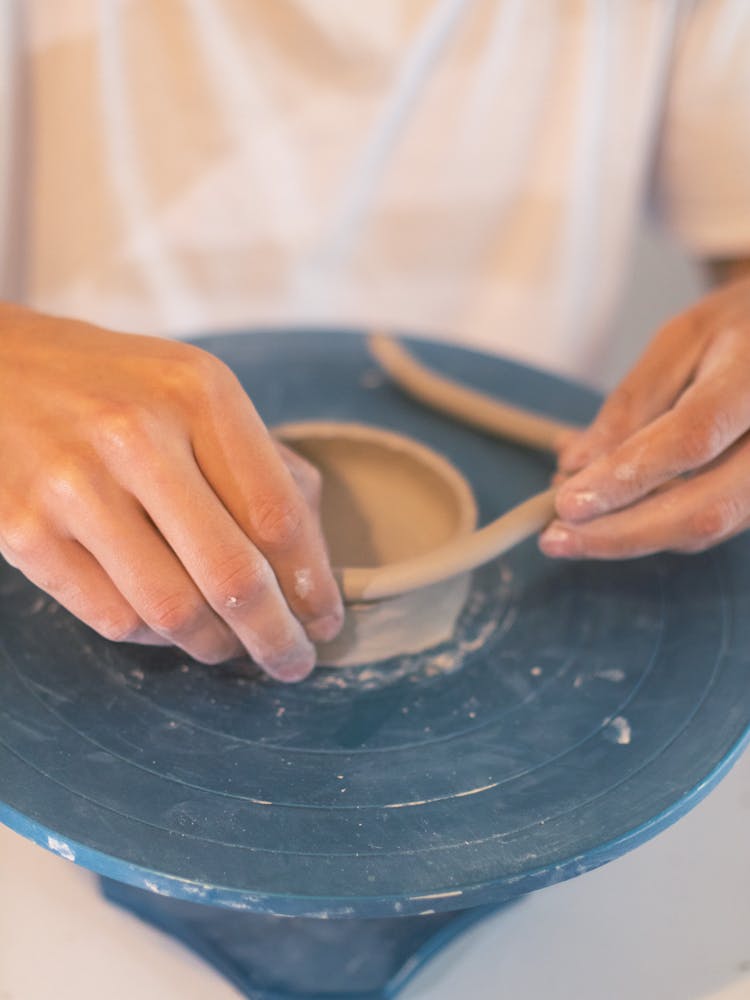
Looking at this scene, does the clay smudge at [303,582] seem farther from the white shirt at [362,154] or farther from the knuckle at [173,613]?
the white shirt at [362,154]

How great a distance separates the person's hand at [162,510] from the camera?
0.57 metres

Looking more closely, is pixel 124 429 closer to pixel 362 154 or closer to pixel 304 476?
pixel 304 476

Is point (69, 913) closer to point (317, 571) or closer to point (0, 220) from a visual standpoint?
point (317, 571)

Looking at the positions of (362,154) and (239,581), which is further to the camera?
(362,154)

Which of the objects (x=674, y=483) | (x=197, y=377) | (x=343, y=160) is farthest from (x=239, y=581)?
(x=343, y=160)

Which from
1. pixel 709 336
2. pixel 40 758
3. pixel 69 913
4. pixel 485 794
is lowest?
pixel 69 913

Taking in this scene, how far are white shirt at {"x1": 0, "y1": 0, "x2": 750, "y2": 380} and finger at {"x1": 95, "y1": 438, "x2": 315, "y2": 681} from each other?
2.23ft

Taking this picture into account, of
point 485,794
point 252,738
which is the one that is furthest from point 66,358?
point 485,794

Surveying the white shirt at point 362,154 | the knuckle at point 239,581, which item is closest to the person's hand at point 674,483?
the knuckle at point 239,581

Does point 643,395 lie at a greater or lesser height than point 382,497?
greater

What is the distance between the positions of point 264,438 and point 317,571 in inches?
3.7

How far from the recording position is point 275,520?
23.0 inches

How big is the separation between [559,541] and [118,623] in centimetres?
33

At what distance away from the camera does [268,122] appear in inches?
44.3
